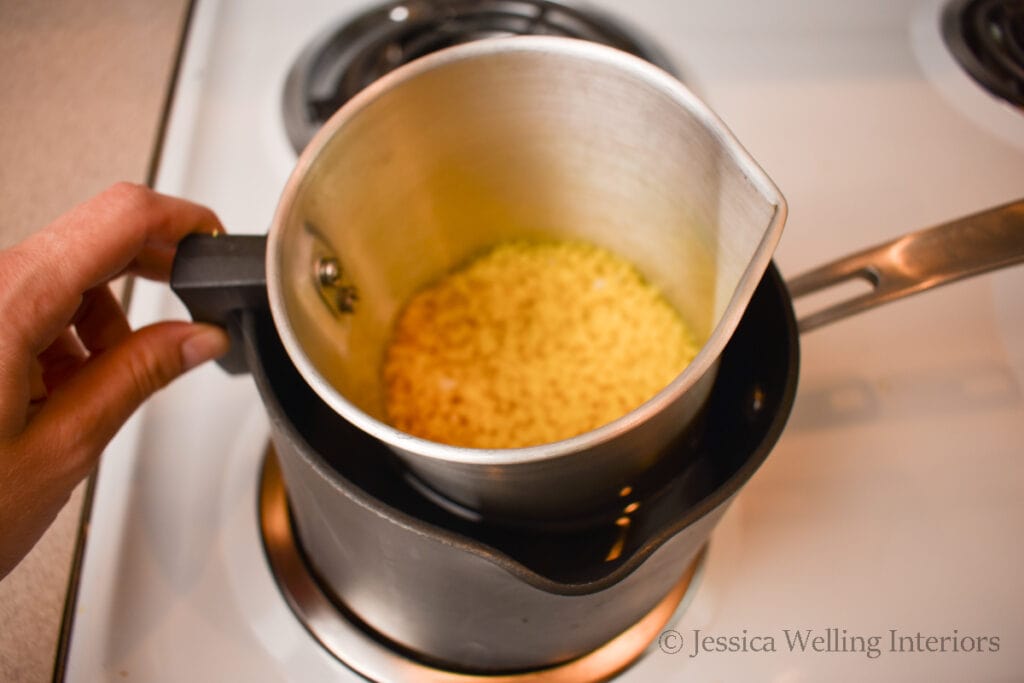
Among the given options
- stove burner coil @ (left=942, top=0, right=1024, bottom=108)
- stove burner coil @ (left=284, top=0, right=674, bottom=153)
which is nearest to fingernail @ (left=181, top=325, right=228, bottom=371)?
stove burner coil @ (left=284, top=0, right=674, bottom=153)

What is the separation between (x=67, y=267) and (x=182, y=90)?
343mm

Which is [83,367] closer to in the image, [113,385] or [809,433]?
[113,385]

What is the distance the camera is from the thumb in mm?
408

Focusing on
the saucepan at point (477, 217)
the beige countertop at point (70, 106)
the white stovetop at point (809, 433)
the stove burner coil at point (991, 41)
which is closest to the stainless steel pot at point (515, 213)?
the saucepan at point (477, 217)

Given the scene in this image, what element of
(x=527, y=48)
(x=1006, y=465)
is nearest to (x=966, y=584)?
(x=1006, y=465)

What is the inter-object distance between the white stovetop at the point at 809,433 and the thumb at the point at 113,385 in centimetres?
10

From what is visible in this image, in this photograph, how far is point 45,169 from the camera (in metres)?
0.60

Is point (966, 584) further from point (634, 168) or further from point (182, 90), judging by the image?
point (182, 90)

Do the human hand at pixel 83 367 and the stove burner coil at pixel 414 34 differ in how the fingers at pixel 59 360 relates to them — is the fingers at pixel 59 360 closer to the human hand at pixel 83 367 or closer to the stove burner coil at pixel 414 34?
the human hand at pixel 83 367

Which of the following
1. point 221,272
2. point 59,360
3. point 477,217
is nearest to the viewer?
point 221,272

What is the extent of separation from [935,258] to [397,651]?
427 millimetres

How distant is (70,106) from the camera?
2.10 ft

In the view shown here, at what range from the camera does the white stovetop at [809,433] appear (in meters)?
0.47

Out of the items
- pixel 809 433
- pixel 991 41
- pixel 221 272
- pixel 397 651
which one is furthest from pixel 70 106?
pixel 991 41
